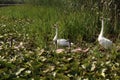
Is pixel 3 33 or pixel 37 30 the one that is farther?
pixel 3 33

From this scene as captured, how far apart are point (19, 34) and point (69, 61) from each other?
116 inches

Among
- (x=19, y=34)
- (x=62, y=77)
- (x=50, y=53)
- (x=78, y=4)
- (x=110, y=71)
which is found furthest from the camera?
(x=78, y=4)

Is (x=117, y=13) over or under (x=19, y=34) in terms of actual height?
over

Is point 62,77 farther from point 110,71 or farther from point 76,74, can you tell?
point 110,71

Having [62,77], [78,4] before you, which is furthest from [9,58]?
[78,4]

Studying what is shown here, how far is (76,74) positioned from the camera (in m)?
4.40

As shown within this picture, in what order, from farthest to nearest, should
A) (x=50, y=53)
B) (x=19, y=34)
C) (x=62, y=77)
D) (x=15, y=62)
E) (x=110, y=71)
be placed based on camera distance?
(x=19, y=34) < (x=50, y=53) < (x=15, y=62) < (x=110, y=71) < (x=62, y=77)

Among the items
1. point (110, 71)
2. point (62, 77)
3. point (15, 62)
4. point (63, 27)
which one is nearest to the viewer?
point (62, 77)

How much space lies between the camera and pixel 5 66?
4.82m

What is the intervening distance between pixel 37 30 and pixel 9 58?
210 centimetres

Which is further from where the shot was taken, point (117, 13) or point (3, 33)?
point (3, 33)

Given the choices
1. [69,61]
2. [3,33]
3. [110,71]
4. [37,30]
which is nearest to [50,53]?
[69,61]

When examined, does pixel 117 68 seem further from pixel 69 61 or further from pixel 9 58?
pixel 9 58

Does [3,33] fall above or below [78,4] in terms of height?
below
